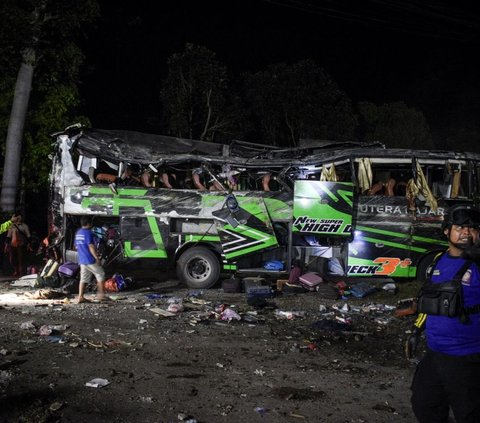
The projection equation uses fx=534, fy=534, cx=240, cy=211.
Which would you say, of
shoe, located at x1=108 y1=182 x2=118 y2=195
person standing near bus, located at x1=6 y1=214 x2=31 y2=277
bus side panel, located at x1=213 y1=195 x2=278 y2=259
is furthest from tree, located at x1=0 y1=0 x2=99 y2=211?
bus side panel, located at x1=213 y1=195 x2=278 y2=259

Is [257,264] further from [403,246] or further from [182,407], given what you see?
[182,407]

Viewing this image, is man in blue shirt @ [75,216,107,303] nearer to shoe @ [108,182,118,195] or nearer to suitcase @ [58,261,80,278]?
suitcase @ [58,261,80,278]

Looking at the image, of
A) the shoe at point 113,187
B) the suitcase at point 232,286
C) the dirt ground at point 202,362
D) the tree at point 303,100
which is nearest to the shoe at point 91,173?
the shoe at point 113,187

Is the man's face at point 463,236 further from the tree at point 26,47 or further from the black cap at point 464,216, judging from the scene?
the tree at point 26,47

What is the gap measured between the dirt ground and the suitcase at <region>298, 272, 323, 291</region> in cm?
96

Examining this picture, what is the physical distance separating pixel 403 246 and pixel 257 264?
9.75 feet

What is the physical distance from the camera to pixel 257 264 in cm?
1119

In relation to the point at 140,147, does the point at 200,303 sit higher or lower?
lower

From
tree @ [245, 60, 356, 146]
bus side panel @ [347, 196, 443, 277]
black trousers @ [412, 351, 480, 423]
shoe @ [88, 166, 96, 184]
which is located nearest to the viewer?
black trousers @ [412, 351, 480, 423]

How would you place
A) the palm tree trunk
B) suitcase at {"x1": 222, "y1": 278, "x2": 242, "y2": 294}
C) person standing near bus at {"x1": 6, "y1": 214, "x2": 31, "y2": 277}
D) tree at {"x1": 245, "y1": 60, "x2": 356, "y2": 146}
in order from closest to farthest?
suitcase at {"x1": 222, "y1": 278, "x2": 242, "y2": 294} → person standing near bus at {"x1": 6, "y1": 214, "x2": 31, "y2": 277} → the palm tree trunk → tree at {"x1": 245, "y1": 60, "x2": 356, "y2": 146}

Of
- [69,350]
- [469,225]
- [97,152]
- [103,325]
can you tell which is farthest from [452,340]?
[97,152]

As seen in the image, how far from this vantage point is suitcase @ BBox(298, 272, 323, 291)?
10.5 metres

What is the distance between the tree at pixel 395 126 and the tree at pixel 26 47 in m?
20.3

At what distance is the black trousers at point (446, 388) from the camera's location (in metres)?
3.20
